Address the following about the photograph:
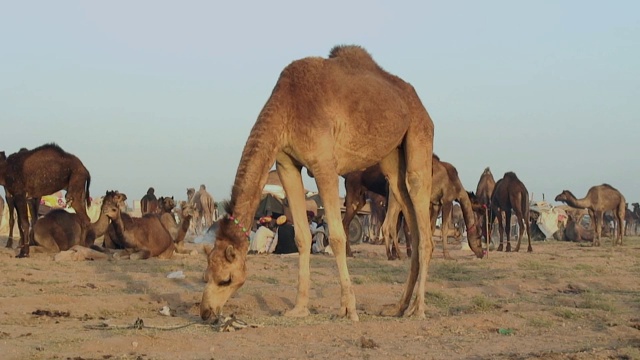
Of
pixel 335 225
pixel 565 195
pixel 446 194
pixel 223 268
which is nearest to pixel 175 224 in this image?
pixel 446 194

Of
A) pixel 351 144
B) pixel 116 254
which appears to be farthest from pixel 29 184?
pixel 351 144

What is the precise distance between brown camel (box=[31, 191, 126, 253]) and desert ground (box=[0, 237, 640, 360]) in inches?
95.9

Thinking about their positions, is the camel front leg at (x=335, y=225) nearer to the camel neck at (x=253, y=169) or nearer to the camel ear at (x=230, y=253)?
the camel neck at (x=253, y=169)

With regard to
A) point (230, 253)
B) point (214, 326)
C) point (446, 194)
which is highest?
point (446, 194)

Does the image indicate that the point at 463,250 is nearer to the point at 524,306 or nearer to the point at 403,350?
the point at 524,306

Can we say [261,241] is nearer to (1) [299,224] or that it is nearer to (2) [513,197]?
(2) [513,197]

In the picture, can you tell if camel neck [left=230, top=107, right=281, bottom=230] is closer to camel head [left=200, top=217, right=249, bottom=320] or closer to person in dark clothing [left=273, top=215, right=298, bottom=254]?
camel head [left=200, top=217, right=249, bottom=320]

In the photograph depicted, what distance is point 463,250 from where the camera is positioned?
2497 centimetres

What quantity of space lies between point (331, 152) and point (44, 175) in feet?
Result: 35.9

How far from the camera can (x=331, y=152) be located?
8398 mm

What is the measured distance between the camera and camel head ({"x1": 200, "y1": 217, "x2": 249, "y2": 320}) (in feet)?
26.0

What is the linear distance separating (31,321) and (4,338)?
114 centimetres

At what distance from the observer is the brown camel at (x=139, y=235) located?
53.0ft

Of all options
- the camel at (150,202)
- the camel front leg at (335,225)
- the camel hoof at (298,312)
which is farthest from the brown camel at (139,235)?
the camel at (150,202)
